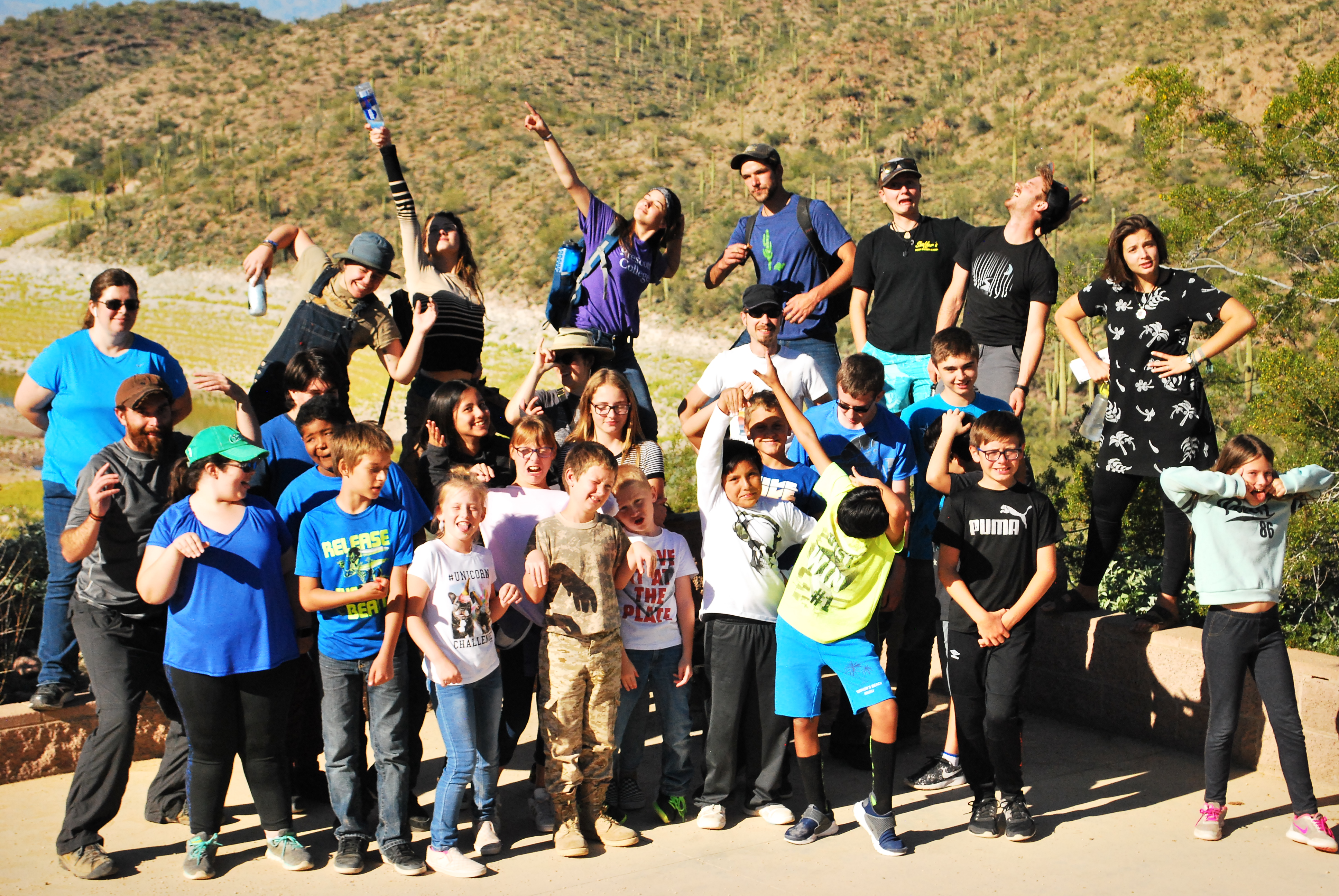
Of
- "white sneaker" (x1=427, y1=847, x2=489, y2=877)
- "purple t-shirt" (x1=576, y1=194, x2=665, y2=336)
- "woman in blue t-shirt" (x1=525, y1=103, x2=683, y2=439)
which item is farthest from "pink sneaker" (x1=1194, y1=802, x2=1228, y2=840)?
"purple t-shirt" (x1=576, y1=194, x2=665, y2=336)

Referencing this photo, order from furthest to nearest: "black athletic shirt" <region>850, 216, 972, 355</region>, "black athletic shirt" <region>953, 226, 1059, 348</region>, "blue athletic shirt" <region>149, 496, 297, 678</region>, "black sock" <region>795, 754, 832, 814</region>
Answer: "black athletic shirt" <region>850, 216, 972, 355</region> → "black athletic shirt" <region>953, 226, 1059, 348</region> → "black sock" <region>795, 754, 832, 814</region> → "blue athletic shirt" <region>149, 496, 297, 678</region>

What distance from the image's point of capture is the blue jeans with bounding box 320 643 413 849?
455 cm

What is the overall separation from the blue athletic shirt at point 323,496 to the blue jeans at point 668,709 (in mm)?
1132

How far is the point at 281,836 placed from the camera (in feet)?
15.1

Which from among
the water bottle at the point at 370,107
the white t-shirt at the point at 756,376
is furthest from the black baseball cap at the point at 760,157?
the water bottle at the point at 370,107

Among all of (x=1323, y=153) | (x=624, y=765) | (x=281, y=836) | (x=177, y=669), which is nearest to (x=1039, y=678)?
(x=624, y=765)

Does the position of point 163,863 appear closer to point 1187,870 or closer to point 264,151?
point 1187,870

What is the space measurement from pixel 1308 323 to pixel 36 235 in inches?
1727

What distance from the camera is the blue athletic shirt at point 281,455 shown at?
17.4 ft

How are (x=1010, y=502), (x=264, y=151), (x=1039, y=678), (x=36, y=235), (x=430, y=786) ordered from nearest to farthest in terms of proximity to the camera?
(x=1010, y=502)
(x=430, y=786)
(x=1039, y=678)
(x=36, y=235)
(x=264, y=151)

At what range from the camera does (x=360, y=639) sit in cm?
455

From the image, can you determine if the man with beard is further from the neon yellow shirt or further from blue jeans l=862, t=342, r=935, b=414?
blue jeans l=862, t=342, r=935, b=414

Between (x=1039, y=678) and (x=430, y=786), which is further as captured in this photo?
(x=1039, y=678)

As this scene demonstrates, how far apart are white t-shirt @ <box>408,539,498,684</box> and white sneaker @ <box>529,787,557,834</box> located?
0.76 metres
